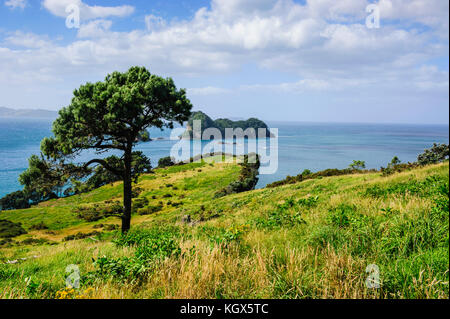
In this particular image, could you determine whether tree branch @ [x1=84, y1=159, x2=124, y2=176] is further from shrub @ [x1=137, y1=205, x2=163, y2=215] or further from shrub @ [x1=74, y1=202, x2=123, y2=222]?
shrub @ [x1=137, y1=205, x2=163, y2=215]

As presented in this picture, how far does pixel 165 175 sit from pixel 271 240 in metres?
82.0

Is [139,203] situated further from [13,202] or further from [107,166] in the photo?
[13,202]

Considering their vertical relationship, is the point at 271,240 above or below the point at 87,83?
Result: below

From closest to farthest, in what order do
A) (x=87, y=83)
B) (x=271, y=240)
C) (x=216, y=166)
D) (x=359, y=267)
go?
(x=359, y=267), (x=271, y=240), (x=87, y=83), (x=216, y=166)

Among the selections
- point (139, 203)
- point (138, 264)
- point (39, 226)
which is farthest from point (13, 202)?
point (138, 264)

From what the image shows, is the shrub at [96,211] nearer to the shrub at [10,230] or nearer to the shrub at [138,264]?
the shrub at [138,264]

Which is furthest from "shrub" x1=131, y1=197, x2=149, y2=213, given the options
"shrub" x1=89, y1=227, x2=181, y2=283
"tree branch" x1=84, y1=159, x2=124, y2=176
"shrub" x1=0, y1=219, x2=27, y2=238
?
"shrub" x1=89, y1=227, x2=181, y2=283

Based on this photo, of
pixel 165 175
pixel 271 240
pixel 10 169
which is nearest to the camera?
pixel 271 240

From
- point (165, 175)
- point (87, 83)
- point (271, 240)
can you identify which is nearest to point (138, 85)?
point (87, 83)

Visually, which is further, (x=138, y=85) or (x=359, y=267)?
(x=138, y=85)

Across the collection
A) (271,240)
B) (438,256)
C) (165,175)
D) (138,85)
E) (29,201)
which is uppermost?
(138,85)

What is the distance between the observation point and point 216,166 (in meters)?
93.6

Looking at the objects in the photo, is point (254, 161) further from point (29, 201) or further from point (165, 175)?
point (29, 201)

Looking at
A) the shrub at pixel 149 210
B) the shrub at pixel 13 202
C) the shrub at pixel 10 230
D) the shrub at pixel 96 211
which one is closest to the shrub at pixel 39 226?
the shrub at pixel 10 230
